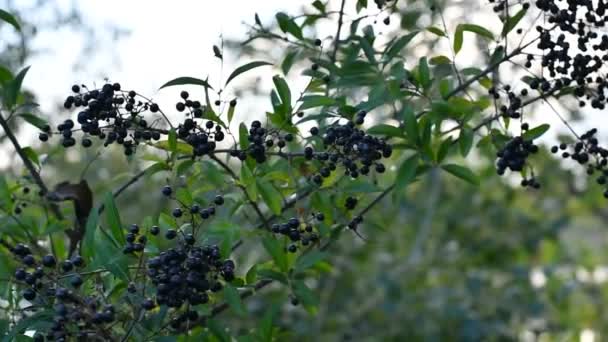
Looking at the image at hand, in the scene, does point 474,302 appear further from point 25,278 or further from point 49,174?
point 25,278

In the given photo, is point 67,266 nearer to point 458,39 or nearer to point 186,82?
point 186,82

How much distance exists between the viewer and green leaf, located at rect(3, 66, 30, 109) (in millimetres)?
1994

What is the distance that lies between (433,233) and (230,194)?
3.36 m

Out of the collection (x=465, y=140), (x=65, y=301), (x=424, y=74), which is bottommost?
(x=65, y=301)

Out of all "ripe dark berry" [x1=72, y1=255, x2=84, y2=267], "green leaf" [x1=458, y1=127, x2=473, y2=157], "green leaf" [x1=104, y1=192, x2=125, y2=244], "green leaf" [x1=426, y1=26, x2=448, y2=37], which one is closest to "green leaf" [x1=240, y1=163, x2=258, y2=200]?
"green leaf" [x1=104, y1=192, x2=125, y2=244]

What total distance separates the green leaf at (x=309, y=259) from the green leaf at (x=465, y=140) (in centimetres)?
35

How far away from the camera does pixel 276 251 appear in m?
1.92

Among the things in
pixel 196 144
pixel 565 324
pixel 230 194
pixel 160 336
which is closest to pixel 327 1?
pixel 230 194

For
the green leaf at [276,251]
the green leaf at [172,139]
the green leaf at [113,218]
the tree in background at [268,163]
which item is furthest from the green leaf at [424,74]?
the green leaf at [113,218]

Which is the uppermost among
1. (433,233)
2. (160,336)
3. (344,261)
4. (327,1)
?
(433,233)

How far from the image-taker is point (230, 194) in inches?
77.5

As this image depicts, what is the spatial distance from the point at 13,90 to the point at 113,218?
18.4 inches

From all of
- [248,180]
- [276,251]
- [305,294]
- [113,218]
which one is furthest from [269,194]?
[305,294]

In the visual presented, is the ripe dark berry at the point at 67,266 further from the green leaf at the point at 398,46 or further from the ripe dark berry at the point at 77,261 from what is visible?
the green leaf at the point at 398,46
